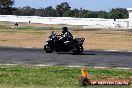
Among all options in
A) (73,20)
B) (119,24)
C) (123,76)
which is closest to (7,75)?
(123,76)

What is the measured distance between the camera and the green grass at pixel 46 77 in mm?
13914

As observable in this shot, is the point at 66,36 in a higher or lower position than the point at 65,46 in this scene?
higher

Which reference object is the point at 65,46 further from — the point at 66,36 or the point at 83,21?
the point at 83,21

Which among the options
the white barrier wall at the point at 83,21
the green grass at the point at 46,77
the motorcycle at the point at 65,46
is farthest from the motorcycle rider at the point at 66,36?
the white barrier wall at the point at 83,21

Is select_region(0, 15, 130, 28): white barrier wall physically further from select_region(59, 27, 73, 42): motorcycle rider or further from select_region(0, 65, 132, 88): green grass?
select_region(0, 65, 132, 88): green grass

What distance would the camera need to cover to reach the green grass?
1391cm

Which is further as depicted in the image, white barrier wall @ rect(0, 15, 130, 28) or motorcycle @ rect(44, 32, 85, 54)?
A: white barrier wall @ rect(0, 15, 130, 28)

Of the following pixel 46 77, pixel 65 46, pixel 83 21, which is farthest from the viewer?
pixel 83 21

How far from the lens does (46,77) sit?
51.2 ft

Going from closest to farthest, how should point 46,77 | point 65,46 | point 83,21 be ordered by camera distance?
1. point 46,77
2. point 65,46
3. point 83,21

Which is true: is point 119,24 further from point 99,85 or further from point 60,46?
point 99,85

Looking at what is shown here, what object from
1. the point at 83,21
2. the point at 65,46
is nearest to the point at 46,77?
the point at 65,46

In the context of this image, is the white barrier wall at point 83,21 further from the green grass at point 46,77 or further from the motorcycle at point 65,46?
the green grass at point 46,77

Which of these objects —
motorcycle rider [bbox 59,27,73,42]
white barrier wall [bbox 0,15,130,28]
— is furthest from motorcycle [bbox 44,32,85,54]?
white barrier wall [bbox 0,15,130,28]
